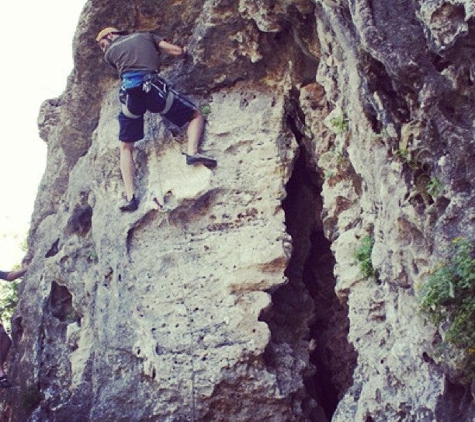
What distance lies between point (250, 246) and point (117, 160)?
7.38 ft

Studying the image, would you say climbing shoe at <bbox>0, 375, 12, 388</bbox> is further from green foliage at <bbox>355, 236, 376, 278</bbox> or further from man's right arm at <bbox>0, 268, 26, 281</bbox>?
green foliage at <bbox>355, 236, 376, 278</bbox>

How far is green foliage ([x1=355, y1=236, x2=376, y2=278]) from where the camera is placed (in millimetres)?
→ 6785

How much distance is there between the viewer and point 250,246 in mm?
7723

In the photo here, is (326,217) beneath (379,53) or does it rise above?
beneath

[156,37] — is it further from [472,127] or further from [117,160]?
[472,127]

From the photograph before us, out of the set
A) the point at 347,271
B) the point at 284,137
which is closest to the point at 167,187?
the point at 284,137

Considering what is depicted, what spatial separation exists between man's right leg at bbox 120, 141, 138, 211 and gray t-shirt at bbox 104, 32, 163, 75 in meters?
0.86

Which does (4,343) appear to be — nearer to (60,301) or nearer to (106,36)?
(60,301)

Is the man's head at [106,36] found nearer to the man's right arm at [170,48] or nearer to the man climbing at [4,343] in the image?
the man's right arm at [170,48]

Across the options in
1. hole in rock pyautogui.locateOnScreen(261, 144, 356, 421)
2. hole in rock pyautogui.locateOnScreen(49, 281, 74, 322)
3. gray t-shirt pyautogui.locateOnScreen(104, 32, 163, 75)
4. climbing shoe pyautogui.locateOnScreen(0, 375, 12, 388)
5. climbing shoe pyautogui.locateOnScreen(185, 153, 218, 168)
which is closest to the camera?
hole in rock pyautogui.locateOnScreen(261, 144, 356, 421)

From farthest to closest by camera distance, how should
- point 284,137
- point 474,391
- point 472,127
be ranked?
point 284,137 → point 472,127 → point 474,391

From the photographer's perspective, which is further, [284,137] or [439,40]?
[284,137]

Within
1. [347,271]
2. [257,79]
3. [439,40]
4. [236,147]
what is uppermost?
[257,79]

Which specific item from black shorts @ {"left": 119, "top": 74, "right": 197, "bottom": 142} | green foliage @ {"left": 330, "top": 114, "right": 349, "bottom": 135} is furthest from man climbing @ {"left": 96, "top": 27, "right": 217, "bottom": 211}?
green foliage @ {"left": 330, "top": 114, "right": 349, "bottom": 135}
